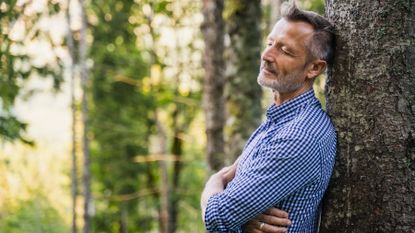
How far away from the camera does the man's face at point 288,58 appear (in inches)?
122

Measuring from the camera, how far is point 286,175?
9.37 ft

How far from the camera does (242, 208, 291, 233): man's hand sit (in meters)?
2.99

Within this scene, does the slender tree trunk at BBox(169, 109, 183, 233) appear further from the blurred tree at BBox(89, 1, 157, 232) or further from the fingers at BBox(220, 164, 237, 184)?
the fingers at BBox(220, 164, 237, 184)

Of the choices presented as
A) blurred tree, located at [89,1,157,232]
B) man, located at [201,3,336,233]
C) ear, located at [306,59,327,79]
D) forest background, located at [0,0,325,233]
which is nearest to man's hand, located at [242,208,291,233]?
man, located at [201,3,336,233]

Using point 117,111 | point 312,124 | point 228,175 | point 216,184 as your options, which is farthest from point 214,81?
point 117,111

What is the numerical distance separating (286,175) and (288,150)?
0.37 feet

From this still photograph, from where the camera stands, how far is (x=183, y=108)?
21.3 meters

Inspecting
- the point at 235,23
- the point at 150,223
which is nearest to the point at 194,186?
the point at 150,223

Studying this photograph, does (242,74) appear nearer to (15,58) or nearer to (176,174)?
(15,58)

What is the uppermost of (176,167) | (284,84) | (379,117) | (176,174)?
(284,84)

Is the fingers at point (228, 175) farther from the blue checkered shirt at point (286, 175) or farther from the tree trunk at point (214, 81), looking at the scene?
the tree trunk at point (214, 81)

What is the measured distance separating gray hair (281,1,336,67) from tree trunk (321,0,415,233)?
82 millimetres

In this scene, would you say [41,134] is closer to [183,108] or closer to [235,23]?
[183,108]

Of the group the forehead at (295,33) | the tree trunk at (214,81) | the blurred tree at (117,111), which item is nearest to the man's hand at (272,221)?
the forehead at (295,33)
